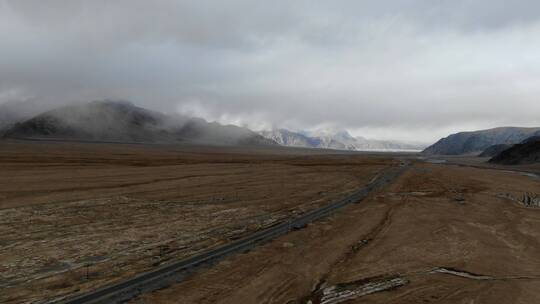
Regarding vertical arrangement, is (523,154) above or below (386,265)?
above

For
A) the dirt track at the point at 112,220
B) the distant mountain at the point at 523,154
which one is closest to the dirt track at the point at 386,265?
the dirt track at the point at 112,220

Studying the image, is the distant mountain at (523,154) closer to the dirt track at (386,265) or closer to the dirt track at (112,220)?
the dirt track at (112,220)

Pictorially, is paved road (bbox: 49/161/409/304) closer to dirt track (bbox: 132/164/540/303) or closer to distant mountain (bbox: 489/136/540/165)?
dirt track (bbox: 132/164/540/303)

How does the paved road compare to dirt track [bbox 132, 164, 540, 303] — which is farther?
dirt track [bbox 132, 164, 540, 303]

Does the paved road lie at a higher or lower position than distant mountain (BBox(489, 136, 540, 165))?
lower

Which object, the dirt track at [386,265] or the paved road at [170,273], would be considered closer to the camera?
the paved road at [170,273]

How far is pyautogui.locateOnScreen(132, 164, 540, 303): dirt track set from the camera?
12289mm

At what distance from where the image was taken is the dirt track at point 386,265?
484 inches

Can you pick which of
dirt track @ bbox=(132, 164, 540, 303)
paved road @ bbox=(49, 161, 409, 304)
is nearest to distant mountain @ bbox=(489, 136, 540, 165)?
dirt track @ bbox=(132, 164, 540, 303)

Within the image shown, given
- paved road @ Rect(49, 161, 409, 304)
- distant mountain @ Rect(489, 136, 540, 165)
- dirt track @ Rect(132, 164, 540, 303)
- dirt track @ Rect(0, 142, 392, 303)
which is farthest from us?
distant mountain @ Rect(489, 136, 540, 165)

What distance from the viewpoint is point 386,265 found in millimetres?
15562

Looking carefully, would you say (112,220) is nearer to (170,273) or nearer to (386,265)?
(170,273)

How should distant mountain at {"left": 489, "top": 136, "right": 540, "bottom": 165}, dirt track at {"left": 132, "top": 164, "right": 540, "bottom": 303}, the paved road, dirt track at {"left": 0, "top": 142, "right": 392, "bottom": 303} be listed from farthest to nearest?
distant mountain at {"left": 489, "top": 136, "right": 540, "bottom": 165}
dirt track at {"left": 0, "top": 142, "right": 392, "bottom": 303}
dirt track at {"left": 132, "top": 164, "right": 540, "bottom": 303}
the paved road

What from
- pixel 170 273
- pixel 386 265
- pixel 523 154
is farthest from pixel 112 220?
pixel 523 154
